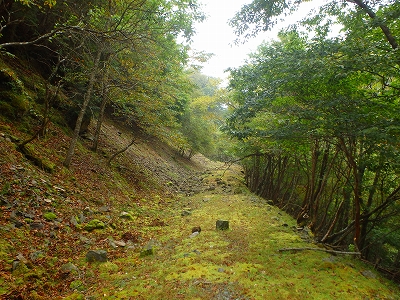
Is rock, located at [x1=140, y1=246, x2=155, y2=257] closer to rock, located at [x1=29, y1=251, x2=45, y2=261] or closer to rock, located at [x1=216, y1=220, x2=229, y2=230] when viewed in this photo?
rock, located at [x1=29, y1=251, x2=45, y2=261]

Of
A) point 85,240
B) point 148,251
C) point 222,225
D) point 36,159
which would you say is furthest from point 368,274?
point 36,159

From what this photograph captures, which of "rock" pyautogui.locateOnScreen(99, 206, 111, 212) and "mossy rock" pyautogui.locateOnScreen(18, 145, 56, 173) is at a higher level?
"mossy rock" pyautogui.locateOnScreen(18, 145, 56, 173)

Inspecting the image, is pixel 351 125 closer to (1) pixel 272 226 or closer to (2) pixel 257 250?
(2) pixel 257 250

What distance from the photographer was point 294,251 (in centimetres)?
713

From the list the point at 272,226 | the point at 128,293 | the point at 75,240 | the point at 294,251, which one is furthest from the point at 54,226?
the point at 272,226

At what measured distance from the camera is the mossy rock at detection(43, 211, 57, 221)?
603 cm

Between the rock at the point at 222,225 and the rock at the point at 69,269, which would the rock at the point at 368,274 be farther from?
the rock at the point at 69,269

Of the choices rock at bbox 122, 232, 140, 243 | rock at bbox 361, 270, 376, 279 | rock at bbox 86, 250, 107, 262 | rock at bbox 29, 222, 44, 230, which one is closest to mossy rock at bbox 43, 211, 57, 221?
rock at bbox 29, 222, 44, 230

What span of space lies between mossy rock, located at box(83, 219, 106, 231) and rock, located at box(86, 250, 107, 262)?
1.31 meters

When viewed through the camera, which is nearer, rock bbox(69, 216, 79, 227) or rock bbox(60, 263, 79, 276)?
rock bbox(60, 263, 79, 276)

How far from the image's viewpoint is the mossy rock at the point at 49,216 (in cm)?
603

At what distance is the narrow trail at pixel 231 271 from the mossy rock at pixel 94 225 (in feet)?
4.26

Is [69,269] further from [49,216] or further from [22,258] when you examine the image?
[49,216]

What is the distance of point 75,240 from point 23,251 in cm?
141
